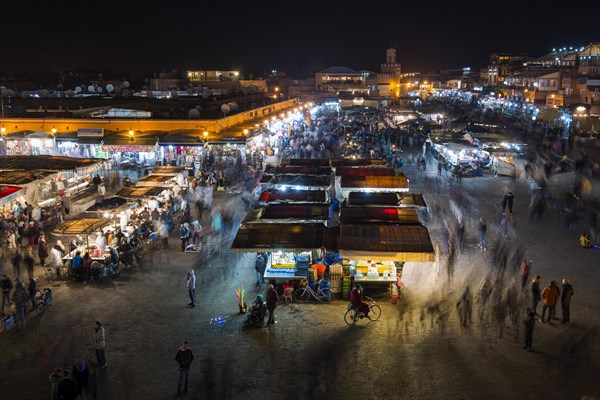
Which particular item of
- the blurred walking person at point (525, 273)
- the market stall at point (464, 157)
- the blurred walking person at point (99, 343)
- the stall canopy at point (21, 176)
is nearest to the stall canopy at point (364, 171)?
the market stall at point (464, 157)

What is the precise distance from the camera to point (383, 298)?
32.4ft

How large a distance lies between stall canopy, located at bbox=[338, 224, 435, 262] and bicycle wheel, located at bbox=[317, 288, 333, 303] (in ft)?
2.44

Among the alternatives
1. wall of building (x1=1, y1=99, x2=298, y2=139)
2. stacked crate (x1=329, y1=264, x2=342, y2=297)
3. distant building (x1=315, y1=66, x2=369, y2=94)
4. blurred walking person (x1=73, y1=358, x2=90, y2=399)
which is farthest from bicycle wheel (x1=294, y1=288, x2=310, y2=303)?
distant building (x1=315, y1=66, x2=369, y2=94)

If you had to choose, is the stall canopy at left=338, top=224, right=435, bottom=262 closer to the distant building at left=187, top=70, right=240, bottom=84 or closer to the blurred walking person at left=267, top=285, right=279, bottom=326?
the blurred walking person at left=267, top=285, right=279, bottom=326

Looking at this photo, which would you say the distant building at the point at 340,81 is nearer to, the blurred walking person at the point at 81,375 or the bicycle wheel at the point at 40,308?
the bicycle wheel at the point at 40,308

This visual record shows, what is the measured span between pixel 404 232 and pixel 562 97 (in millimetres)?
41548

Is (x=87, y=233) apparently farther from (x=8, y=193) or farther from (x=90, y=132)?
(x=90, y=132)

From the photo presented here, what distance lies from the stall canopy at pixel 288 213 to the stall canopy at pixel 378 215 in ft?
1.71

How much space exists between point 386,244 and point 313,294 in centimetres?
174

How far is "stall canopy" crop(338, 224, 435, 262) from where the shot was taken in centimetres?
962

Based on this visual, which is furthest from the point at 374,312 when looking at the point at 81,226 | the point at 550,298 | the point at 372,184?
the point at 81,226

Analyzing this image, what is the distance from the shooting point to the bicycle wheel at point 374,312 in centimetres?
901


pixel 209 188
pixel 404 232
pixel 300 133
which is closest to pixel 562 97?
pixel 300 133

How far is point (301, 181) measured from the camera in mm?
15820
